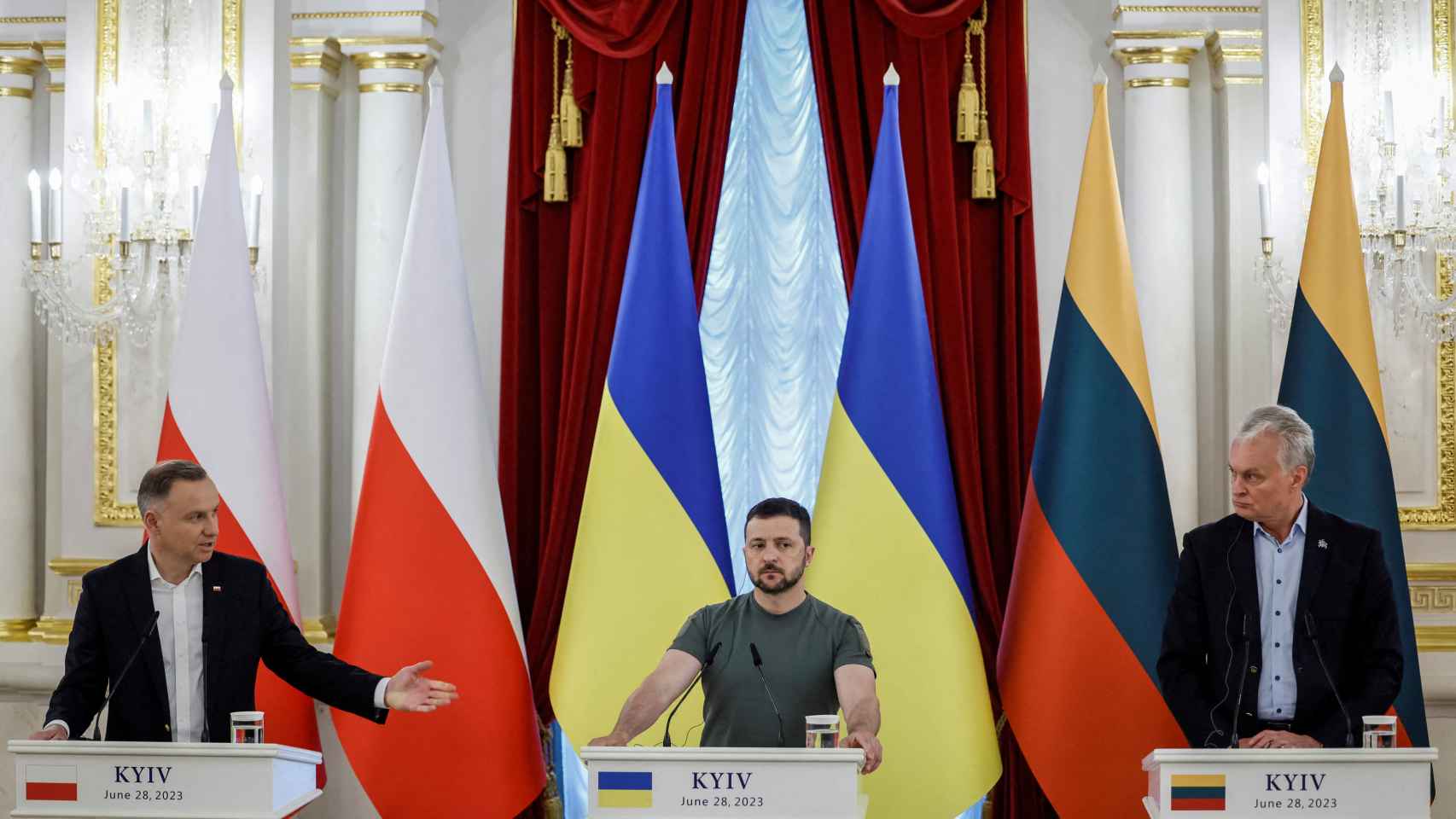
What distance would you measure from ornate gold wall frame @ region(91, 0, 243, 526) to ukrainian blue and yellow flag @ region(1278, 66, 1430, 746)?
3626mm

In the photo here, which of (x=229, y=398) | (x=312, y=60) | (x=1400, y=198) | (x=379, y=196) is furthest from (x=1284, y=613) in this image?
(x=312, y=60)

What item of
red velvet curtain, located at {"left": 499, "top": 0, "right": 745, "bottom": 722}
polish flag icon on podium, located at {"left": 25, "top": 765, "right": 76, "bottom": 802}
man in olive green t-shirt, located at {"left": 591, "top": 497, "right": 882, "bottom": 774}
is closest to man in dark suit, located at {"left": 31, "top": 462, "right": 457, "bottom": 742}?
polish flag icon on podium, located at {"left": 25, "top": 765, "right": 76, "bottom": 802}

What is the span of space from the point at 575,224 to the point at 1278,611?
2873 millimetres

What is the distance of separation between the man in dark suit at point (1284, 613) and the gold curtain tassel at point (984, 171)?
1.91 meters

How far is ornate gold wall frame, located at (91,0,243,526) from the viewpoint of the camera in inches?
212

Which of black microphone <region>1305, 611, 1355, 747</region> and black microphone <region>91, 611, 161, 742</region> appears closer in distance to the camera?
black microphone <region>1305, 611, 1355, 747</region>

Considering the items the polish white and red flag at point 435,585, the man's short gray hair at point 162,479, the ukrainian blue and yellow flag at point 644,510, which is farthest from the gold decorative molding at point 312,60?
the man's short gray hair at point 162,479

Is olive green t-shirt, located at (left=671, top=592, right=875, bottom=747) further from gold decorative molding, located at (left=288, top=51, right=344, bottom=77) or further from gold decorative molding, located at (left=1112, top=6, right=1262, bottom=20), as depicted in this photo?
gold decorative molding, located at (left=288, top=51, right=344, bottom=77)

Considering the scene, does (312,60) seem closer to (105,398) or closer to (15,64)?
(15,64)

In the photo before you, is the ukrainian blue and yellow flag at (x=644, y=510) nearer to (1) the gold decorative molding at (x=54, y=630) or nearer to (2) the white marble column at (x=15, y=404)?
(1) the gold decorative molding at (x=54, y=630)

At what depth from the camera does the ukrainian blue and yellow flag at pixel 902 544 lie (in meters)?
4.44

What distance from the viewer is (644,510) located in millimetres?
4570

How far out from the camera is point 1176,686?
142 inches

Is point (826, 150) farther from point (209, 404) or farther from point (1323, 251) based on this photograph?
point (209, 404)
